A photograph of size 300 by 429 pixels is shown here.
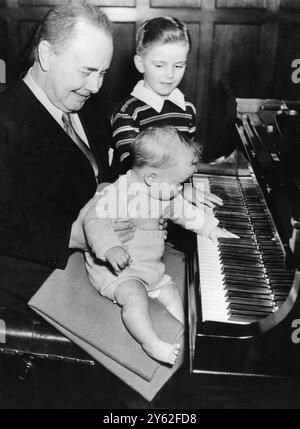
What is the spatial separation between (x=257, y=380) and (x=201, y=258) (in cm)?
55

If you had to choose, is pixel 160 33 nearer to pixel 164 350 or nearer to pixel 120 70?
pixel 164 350

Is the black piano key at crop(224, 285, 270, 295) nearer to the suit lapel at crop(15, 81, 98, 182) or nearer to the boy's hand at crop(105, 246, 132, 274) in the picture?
the boy's hand at crop(105, 246, 132, 274)

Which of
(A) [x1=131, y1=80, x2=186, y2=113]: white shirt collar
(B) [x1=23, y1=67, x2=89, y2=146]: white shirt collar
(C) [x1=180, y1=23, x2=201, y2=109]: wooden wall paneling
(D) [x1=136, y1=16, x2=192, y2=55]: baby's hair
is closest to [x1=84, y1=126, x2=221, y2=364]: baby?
(B) [x1=23, y1=67, x2=89, y2=146]: white shirt collar

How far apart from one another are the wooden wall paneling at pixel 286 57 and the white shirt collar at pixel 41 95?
11.7 ft

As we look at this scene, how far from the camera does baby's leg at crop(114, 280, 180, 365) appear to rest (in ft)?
5.69

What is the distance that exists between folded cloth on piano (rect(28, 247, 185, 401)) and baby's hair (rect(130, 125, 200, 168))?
21.9 inches

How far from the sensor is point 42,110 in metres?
1.98

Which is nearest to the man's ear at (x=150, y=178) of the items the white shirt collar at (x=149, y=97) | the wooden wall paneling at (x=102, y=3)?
the white shirt collar at (x=149, y=97)

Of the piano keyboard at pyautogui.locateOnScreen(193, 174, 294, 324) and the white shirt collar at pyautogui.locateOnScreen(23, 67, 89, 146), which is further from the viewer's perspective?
the white shirt collar at pyautogui.locateOnScreen(23, 67, 89, 146)

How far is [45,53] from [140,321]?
3.54 ft

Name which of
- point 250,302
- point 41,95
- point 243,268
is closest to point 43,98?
point 41,95
